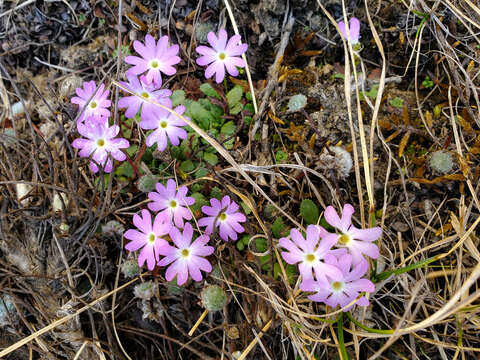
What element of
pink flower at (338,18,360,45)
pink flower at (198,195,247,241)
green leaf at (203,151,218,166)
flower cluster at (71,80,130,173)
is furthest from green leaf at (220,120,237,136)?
pink flower at (338,18,360,45)

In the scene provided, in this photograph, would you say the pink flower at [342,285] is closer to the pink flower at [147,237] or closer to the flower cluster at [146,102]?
the pink flower at [147,237]

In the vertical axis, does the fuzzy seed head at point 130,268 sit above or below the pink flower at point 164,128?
below

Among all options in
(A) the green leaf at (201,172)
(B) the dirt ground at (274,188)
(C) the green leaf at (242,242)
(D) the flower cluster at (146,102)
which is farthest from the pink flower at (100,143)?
(C) the green leaf at (242,242)

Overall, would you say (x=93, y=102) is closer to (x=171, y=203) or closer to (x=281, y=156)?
(x=171, y=203)

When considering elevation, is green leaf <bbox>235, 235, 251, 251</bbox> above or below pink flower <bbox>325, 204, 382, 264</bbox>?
below

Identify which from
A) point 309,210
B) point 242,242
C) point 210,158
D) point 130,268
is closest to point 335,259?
point 309,210

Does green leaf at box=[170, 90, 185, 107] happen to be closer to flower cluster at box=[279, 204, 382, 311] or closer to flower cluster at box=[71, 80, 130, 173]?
flower cluster at box=[71, 80, 130, 173]
